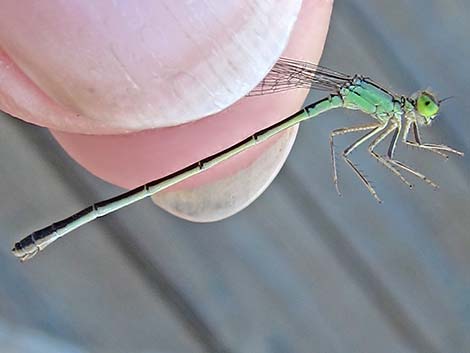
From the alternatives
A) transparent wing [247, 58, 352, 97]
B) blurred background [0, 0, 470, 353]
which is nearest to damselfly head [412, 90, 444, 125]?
transparent wing [247, 58, 352, 97]

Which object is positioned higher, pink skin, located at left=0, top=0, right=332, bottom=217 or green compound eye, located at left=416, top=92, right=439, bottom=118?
pink skin, located at left=0, top=0, right=332, bottom=217

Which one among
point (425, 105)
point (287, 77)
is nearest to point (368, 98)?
point (425, 105)

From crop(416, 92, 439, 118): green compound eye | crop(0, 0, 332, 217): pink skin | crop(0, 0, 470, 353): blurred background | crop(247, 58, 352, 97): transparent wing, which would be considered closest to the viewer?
crop(0, 0, 332, 217): pink skin

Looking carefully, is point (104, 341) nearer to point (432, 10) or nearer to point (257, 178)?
point (257, 178)

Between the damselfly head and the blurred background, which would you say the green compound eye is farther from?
the blurred background

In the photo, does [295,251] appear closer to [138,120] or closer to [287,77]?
[287,77]

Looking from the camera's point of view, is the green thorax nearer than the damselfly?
No

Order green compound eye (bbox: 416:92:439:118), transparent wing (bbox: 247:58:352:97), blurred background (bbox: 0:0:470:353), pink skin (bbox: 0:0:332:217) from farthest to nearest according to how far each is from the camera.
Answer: blurred background (bbox: 0:0:470:353), green compound eye (bbox: 416:92:439:118), transparent wing (bbox: 247:58:352:97), pink skin (bbox: 0:0:332:217)

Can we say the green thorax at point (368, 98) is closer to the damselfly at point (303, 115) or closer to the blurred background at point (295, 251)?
the damselfly at point (303, 115)
